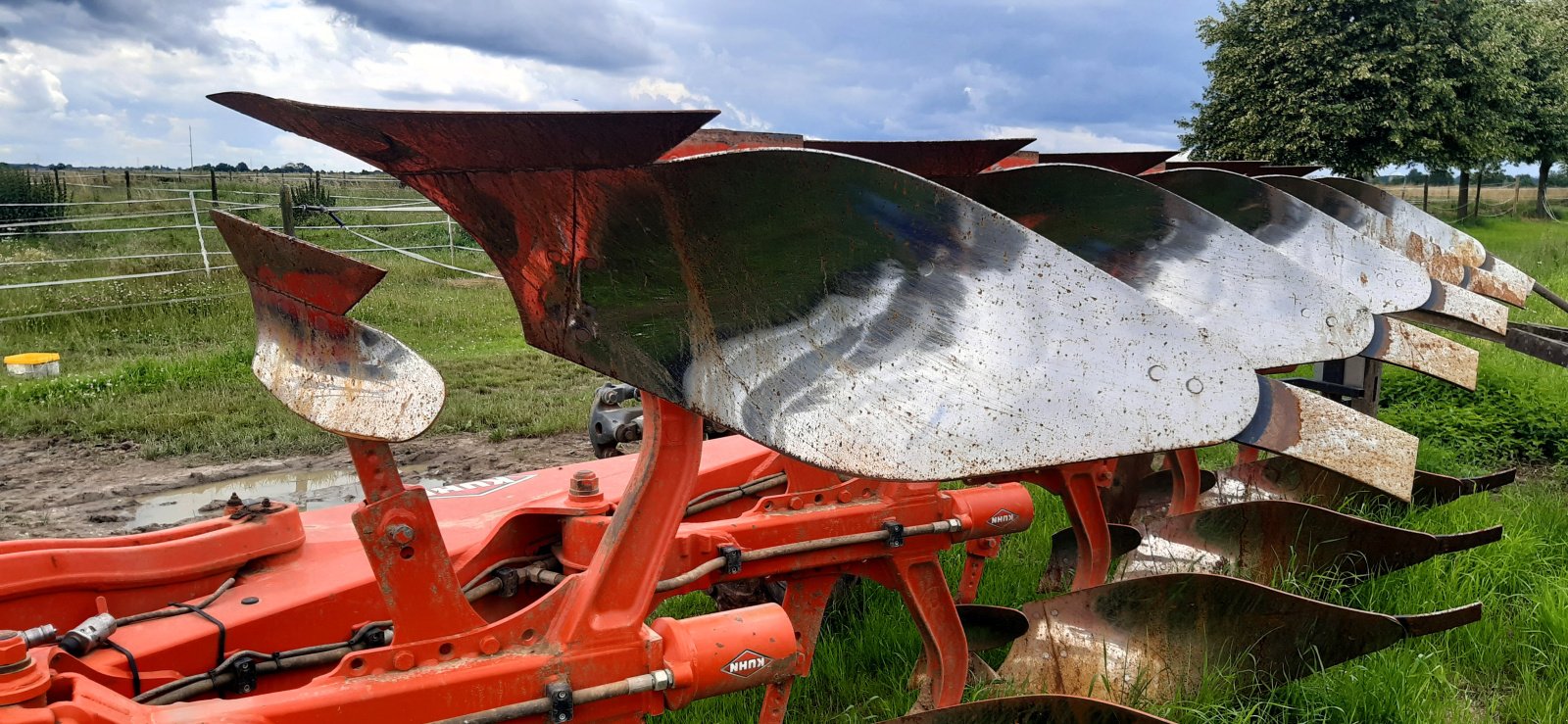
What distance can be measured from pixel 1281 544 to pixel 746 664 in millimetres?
2545

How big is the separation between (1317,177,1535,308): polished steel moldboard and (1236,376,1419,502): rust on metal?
3.30 m

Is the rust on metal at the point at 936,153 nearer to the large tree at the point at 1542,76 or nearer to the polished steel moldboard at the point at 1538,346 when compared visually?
the polished steel moldboard at the point at 1538,346

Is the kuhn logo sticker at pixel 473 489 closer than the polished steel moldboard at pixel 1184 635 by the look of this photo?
No

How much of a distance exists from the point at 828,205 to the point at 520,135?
422 millimetres

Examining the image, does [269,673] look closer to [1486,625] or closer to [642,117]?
[642,117]

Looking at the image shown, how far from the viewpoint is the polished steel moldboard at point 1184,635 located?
2809mm

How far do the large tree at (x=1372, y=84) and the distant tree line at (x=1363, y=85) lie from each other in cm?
2

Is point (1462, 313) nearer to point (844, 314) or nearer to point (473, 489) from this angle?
point (844, 314)

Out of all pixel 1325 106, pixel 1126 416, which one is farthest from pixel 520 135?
pixel 1325 106

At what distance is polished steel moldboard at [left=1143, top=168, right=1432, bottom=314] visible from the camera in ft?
10.1

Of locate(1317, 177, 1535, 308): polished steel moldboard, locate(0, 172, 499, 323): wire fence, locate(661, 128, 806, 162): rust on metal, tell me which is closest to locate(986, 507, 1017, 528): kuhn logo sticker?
locate(661, 128, 806, 162): rust on metal

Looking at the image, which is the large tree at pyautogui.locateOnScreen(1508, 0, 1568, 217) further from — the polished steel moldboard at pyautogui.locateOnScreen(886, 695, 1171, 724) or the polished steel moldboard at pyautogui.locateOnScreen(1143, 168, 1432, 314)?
the polished steel moldboard at pyautogui.locateOnScreen(886, 695, 1171, 724)

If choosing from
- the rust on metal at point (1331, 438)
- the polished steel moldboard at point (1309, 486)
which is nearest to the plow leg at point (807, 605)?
the rust on metal at point (1331, 438)

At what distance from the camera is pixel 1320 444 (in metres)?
1.50
